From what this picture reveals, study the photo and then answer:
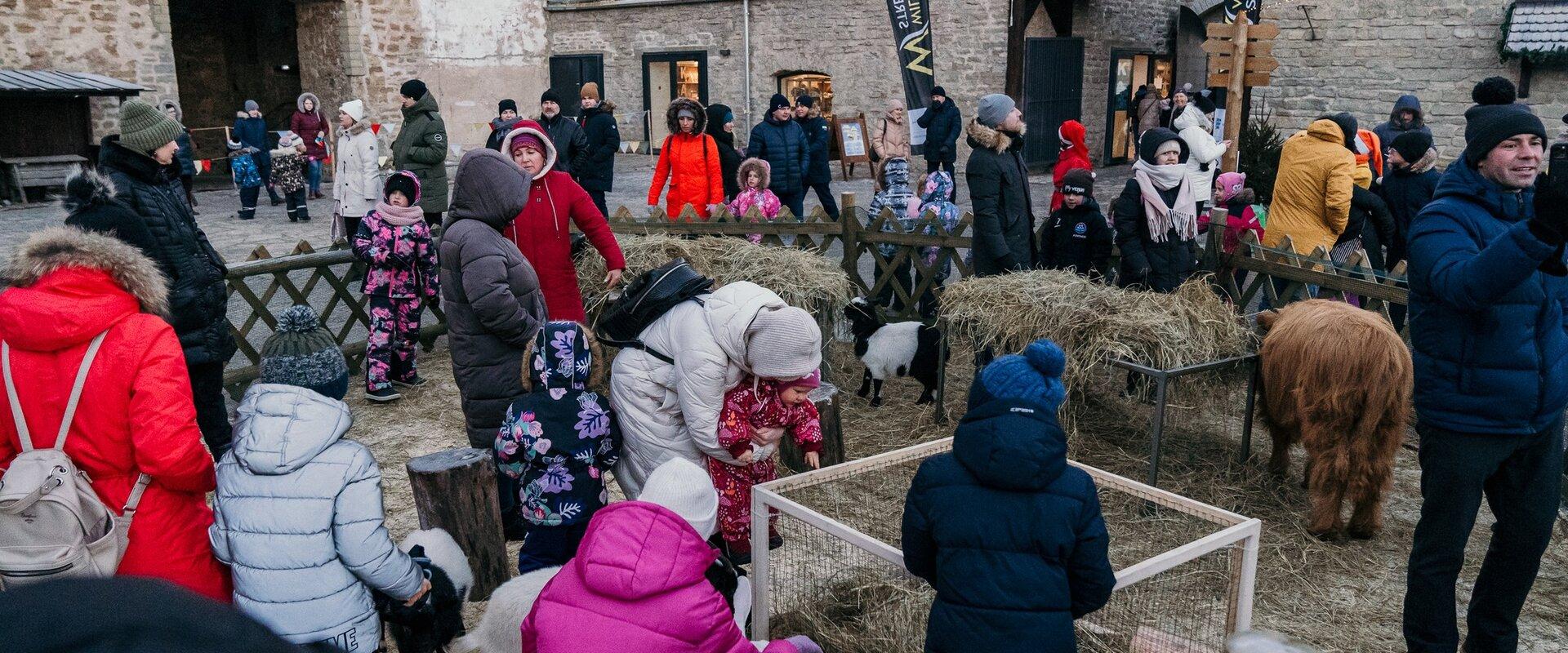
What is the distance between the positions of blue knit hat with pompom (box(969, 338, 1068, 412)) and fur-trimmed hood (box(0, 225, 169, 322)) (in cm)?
236

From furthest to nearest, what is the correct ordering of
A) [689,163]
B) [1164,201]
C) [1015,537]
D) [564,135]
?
1. [564,135]
2. [689,163]
3. [1164,201]
4. [1015,537]

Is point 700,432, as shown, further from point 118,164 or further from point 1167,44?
point 1167,44

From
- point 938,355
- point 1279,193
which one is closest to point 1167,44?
point 1279,193

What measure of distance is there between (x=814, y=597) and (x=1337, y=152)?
4626 mm

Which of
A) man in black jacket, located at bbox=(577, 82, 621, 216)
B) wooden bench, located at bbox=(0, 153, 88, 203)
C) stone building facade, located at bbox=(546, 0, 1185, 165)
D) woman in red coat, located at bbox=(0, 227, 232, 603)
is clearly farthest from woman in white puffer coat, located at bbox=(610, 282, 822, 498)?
wooden bench, located at bbox=(0, 153, 88, 203)

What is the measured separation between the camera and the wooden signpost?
8875mm

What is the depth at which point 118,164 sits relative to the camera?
14.8 feet

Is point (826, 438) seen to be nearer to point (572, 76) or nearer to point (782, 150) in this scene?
point (782, 150)

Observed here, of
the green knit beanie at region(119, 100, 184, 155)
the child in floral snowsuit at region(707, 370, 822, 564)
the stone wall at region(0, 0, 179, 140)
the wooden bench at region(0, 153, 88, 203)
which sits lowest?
the child in floral snowsuit at region(707, 370, 822, 564)

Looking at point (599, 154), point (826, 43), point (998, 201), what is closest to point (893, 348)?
point (998, 201)

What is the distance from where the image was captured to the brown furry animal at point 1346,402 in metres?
4.42

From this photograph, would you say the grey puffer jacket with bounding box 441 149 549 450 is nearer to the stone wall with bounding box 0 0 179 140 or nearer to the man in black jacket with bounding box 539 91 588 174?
the man in black jacket with bounding box 539 91 588 174

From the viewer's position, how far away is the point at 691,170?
357 inches

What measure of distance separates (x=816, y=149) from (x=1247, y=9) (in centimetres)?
496
